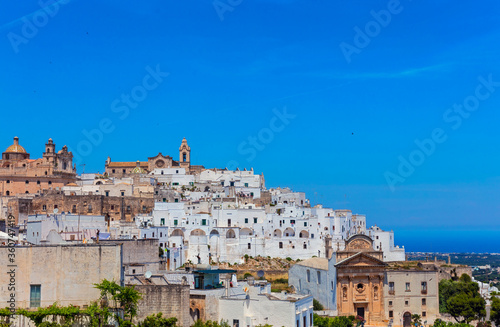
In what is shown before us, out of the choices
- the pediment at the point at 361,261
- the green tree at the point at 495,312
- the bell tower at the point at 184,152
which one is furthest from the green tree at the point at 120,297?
the bell tower at the point at 184,152

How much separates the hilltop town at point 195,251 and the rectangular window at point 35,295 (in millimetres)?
94

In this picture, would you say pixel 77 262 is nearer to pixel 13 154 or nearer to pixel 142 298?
pixel 142 298

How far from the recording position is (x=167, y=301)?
31.6 m

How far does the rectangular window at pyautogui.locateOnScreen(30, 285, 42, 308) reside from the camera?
28.0m

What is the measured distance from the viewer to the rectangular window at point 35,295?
91.7 ft

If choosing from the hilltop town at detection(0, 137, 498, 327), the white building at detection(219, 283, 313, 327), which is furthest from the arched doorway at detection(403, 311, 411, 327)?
the white building at detection(219, 283, 313, 327)

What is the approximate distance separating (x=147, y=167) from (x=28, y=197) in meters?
29.9

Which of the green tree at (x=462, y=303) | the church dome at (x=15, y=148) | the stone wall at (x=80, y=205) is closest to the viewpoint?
the green tree at (x=462, y=303)

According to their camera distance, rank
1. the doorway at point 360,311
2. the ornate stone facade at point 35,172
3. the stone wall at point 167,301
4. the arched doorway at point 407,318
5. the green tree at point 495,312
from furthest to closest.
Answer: the ornate stone facade at point 35,172
the arched doorway at point 407,318
the doorway at point 360,311
the green tree at point 495,312
the stone wall at point 167,301

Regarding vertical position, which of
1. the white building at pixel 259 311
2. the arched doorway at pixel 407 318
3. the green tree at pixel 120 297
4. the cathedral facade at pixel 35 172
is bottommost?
the arched doorway at pixel 407 318

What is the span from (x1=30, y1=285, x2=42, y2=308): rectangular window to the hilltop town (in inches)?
3.7

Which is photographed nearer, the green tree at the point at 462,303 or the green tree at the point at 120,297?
the green tree at the point at 120,297

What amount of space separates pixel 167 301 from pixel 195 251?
3707cm

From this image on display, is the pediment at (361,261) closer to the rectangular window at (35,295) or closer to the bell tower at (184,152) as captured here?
the rectangular window at (35,295)
